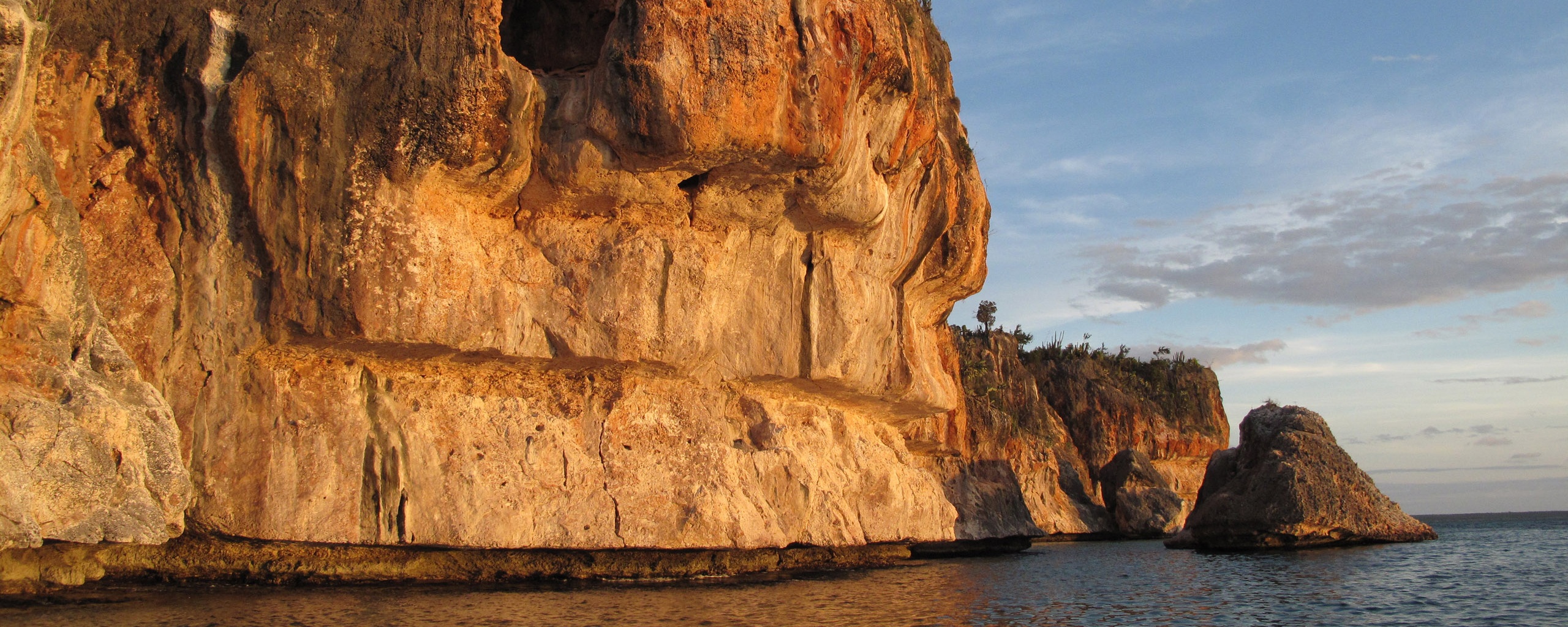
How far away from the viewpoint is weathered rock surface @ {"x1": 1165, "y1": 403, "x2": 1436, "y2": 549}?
2545 centimetres

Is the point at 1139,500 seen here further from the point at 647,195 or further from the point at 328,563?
the point at 328,563

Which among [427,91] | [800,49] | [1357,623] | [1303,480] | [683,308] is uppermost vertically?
[800,49]

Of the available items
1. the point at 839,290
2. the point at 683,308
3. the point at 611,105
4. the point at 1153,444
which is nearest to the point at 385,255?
the point at 611,105

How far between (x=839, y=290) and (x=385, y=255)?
7712mm

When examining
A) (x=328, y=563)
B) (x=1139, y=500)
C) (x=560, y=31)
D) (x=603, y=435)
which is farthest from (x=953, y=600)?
(x=1139, y=500)

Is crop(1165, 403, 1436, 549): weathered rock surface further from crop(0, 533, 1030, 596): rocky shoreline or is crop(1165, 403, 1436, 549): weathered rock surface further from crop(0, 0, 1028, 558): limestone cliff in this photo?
crop(0, 533, 1030, 596): rocky shoreline

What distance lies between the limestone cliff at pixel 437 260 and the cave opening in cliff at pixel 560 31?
0.17ft

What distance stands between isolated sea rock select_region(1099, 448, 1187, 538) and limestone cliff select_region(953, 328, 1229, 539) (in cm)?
6

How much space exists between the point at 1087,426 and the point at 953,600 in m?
38.1

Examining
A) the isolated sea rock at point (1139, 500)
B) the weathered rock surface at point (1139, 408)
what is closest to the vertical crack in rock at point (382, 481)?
the isolated sea rock at point (1139, 500)

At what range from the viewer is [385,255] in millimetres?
12516

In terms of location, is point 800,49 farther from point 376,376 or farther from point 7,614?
point 7,614

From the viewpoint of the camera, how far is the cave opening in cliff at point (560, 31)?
53.3 feet

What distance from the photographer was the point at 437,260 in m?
13.0
